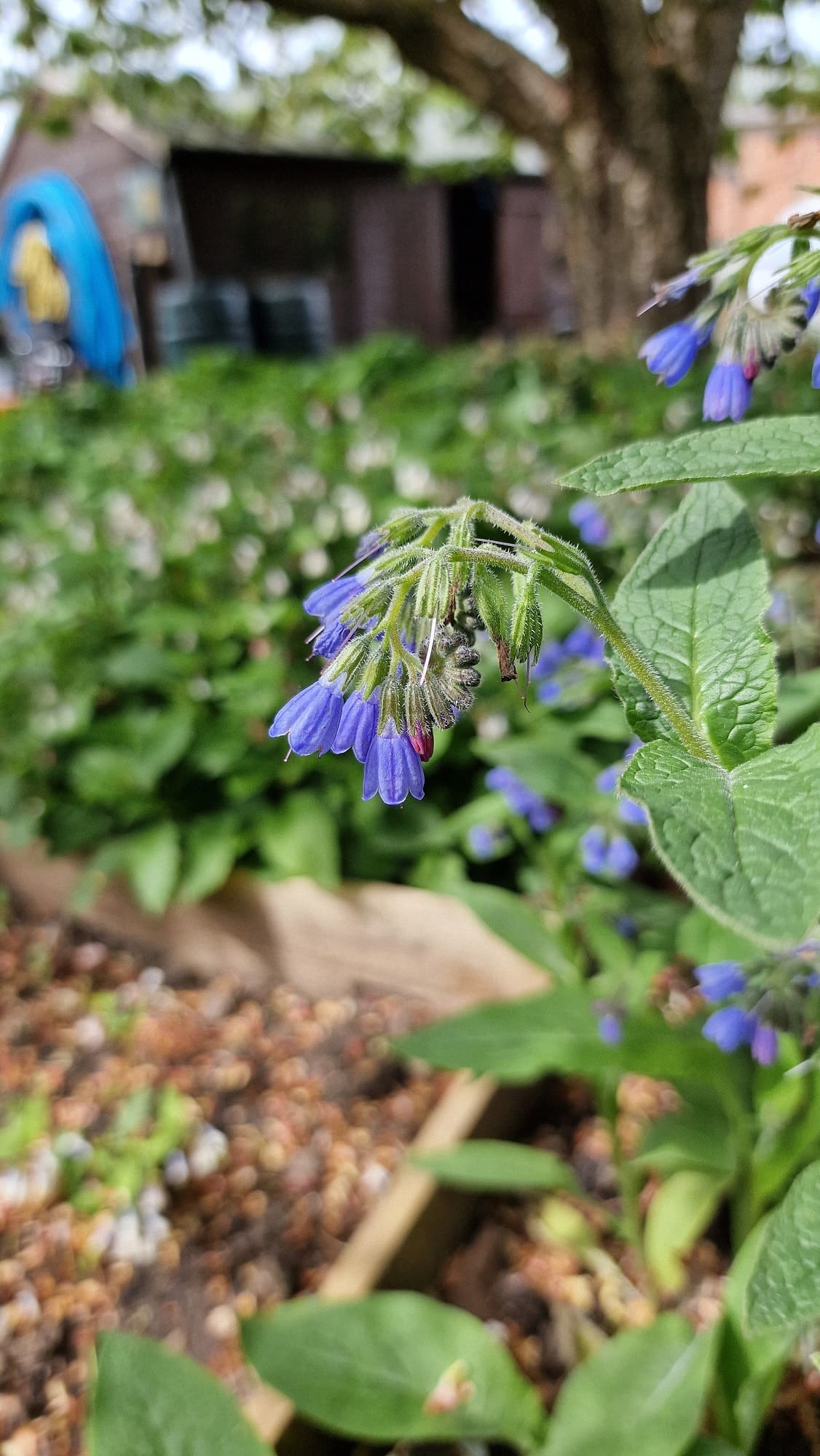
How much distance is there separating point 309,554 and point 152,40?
221 inches

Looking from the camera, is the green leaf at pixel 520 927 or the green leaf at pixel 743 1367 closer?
the green leaf at pixel 743 1367

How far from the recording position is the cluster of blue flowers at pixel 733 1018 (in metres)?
1.10

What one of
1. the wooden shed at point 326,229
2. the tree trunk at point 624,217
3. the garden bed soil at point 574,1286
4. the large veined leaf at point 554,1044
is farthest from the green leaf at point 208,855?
the wooden shed at point 326,229

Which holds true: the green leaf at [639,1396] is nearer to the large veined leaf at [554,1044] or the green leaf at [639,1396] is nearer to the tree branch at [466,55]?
the large veined leaf at [554,1044]

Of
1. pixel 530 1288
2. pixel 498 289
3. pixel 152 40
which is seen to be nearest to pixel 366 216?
pixel 498 289

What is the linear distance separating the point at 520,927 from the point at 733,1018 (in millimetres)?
650

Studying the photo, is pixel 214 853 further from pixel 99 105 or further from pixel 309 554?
pixel 99 105

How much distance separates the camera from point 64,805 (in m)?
2.67

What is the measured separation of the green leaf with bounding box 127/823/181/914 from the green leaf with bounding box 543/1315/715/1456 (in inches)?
54.7

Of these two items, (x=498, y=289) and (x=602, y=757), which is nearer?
(x=602, y=757)

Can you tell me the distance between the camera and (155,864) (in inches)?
95.1

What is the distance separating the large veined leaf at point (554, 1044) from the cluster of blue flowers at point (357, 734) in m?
0.72

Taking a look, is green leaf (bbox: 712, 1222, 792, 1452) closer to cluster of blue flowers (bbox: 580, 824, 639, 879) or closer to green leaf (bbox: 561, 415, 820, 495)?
cluster of blue flowers (bbox: 580, 824, 639, 879)

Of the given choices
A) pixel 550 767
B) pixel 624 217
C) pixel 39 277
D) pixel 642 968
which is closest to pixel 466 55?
pixel 624 217
